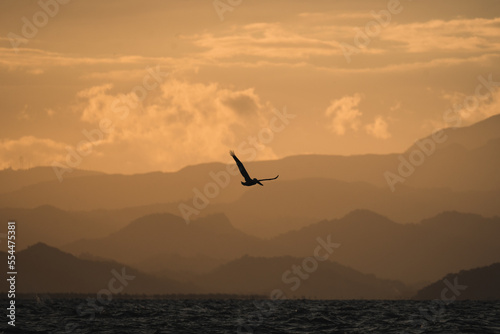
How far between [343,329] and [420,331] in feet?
25.2

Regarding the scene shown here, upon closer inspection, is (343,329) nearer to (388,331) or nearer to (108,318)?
(388,331)

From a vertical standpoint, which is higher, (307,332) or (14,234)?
(14,234)

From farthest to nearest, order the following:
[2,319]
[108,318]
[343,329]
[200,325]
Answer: [108,318] → [2,319] → [200,325] → [343,329]

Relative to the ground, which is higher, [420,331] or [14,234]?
[14,234]

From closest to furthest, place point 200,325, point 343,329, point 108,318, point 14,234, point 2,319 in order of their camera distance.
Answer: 1. point 14,234
2. point 343,329
3. point 200,325
4. point 2,319
5. point 108,318

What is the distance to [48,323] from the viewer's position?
262 ft

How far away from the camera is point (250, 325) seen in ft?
252

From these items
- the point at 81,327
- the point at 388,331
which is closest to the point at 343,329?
the point at 388,331

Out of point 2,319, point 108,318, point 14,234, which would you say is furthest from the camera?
point 108,318

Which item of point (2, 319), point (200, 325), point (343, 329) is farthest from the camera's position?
point (2, 319)

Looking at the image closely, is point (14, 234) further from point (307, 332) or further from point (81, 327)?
point (307, 332)

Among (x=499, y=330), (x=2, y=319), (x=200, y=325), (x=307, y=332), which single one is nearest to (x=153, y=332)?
(x=200, y=325)

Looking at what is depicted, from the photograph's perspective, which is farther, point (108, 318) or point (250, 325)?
point (108, 318)

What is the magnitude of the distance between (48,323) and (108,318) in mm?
11138
